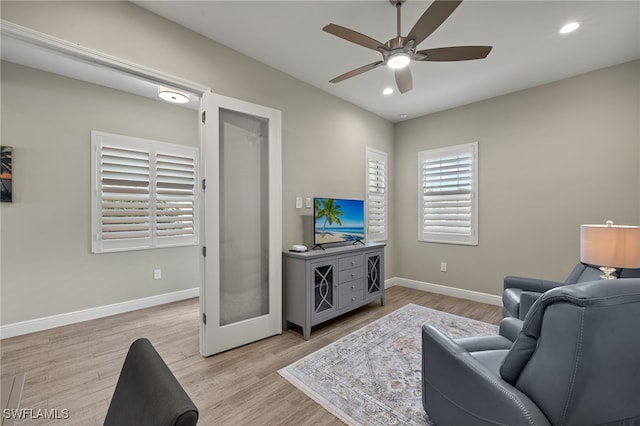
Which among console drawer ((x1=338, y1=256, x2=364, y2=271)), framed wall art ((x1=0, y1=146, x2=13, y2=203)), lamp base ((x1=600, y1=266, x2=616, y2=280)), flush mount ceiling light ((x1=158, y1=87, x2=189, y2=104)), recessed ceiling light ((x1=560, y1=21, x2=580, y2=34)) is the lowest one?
console drawer ((x1=338, y1=256, x2=364, y2=271))

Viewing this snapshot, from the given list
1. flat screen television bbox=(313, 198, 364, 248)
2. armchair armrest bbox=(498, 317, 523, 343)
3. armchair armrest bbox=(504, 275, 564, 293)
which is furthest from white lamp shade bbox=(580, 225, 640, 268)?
flat screen television bbox=(313, 198, 364, 248)

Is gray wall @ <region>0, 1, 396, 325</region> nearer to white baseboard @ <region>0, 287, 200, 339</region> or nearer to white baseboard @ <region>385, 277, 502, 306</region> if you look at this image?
white baseboard @ <region>0, 287, 200, 339</region>

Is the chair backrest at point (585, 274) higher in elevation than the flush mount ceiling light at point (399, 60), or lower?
lower

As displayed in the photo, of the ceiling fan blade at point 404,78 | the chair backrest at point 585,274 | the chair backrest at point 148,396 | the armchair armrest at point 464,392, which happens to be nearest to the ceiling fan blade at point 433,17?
the ceiling fan blade at point 404,78

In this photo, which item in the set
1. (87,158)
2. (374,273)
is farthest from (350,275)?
(87,158)

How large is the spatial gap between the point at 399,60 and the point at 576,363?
2.09m

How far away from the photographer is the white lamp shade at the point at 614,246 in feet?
6.15

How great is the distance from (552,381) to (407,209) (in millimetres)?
3940

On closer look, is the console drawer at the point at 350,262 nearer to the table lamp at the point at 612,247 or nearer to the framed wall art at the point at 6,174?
the table lamp at the point at 612,247

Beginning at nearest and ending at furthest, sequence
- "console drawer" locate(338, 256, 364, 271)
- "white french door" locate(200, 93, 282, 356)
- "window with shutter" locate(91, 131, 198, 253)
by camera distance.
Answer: "white french door" locate(200, 93, 282, 356) → "console drawer" locate(338, 256, 364, 271) → "window with shutter" locate(91, 131, 198, 253)

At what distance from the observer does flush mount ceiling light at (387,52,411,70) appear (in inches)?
81.7

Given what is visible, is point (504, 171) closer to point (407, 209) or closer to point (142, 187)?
point (407, 209)

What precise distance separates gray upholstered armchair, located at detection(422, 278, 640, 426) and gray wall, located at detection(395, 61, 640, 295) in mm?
3002

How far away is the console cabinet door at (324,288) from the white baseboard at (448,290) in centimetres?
194
